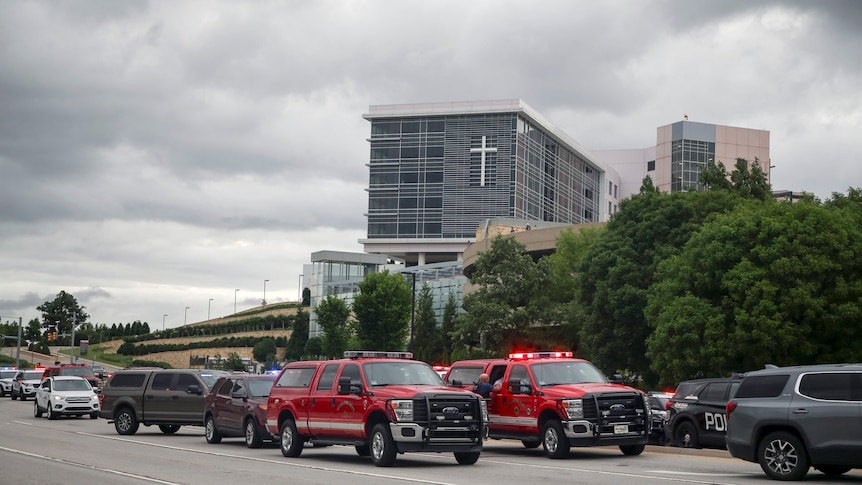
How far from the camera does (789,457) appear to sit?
1627cm

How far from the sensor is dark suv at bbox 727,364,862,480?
1560 cm

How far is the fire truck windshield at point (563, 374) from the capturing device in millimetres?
22766

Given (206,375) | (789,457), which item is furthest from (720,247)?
(789,457)

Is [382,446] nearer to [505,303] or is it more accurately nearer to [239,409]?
[239,409]

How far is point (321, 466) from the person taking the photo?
65.9 feet

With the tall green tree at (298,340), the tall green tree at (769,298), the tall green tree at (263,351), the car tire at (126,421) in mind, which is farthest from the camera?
the tall green tree at (263,351)

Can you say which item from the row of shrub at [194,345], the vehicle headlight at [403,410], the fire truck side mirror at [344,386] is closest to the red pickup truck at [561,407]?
the vehicle headlight at [403,410]

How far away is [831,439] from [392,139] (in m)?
130

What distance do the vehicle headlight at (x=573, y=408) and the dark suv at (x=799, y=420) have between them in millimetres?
4195

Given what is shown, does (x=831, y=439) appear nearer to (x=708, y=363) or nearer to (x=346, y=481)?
(x=346, y=481)

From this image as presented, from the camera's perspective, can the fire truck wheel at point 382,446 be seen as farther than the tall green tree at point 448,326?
No

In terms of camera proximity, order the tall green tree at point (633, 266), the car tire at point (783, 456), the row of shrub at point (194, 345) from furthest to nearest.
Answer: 1. the row of shrub at point (194, 345)
2. the tall green tree at point (633, 266)
3. the car tire at point (783, 456)

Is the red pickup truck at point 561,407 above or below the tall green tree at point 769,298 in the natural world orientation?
below

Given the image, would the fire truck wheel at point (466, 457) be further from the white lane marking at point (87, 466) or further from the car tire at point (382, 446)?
the white lane marking at point (87, 466)
